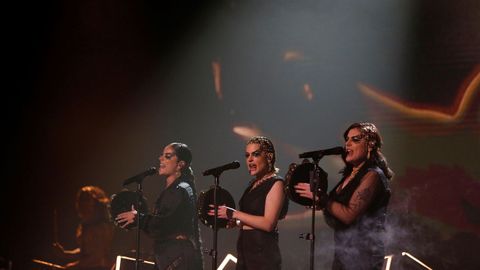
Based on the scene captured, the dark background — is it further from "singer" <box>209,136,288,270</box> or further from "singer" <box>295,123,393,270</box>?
"singer" <box>295,123,393,270</box>

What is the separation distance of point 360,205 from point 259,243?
3.04 feet

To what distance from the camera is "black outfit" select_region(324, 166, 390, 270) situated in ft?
13.5

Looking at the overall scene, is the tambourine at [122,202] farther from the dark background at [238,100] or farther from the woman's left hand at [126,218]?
the dark background at [238,100]

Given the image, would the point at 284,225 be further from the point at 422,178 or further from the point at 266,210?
the point at 266,210

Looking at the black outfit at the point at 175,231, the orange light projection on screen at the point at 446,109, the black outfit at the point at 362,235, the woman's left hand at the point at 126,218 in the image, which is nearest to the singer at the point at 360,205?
the black outfit at the point at 362,235

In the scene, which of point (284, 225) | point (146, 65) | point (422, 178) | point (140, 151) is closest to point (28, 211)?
point (140, 151)

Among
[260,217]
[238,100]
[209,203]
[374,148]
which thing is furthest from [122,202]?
[374,148]

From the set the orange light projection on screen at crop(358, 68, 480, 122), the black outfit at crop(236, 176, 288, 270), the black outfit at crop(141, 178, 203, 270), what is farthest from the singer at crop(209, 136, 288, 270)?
the orange light projection on screen at crop(358, 68, 480, 122)

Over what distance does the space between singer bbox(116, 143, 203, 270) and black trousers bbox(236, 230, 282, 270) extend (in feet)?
2.67

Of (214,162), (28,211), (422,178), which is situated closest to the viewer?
(422,178)

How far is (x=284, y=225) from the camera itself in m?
7.01

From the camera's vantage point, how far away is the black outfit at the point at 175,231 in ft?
18.0

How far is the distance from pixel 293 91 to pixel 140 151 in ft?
6.58

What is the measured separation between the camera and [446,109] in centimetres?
639
